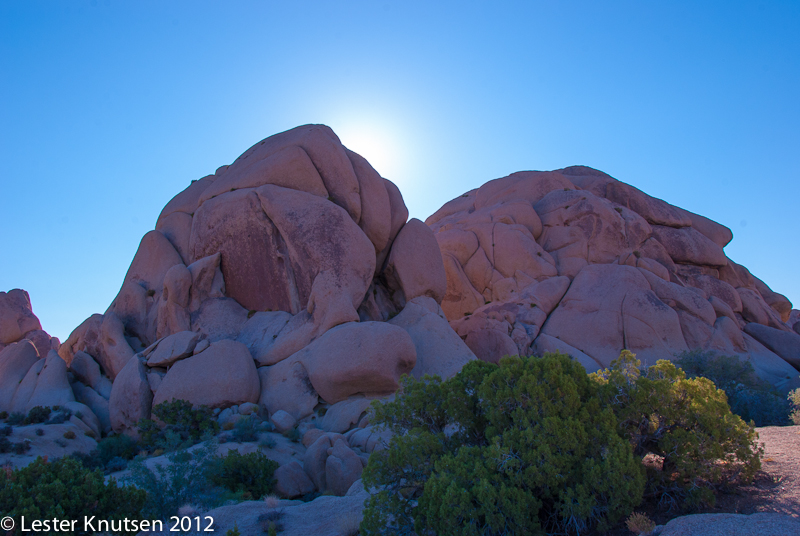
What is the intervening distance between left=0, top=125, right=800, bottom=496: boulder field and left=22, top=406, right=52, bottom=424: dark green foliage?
1313mm

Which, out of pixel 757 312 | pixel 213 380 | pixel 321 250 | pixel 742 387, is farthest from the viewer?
pixel 757 312

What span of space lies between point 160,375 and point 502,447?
19.1 metres

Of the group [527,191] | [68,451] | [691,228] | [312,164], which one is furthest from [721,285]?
[68,451]

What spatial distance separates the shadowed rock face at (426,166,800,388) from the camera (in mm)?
28906

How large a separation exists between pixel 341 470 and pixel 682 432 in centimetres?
964

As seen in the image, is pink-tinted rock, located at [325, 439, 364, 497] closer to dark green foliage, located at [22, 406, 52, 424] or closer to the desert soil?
the desert soil

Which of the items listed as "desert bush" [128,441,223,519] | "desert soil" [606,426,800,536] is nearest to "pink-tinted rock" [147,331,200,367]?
"desert bush" [128,441,223,519]

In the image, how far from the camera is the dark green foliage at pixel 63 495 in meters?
7.69

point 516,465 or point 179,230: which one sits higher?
point 179,230

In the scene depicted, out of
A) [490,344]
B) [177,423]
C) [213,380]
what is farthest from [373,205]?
[177,423]

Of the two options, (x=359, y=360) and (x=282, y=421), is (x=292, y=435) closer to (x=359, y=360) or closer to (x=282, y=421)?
(x=282, y=421)

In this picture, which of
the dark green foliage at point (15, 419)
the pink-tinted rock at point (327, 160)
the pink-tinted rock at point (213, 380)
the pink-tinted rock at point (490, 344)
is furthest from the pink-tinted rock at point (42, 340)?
the pink-tinted rock at point (490, 344)

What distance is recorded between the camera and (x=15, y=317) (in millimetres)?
39312

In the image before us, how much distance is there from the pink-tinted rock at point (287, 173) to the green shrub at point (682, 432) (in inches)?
803
